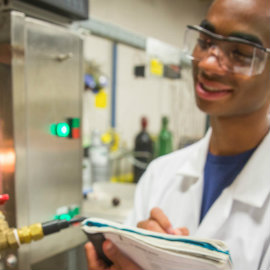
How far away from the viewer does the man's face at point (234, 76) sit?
65 centimetres

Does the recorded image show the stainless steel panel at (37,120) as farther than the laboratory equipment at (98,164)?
No

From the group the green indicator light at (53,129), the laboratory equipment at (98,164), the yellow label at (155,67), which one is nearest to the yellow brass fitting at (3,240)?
the green indicator light at (53,129)

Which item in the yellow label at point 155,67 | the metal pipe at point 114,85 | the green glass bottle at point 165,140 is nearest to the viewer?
the yellow label at point 155,67

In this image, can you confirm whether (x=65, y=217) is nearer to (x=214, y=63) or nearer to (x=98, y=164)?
(x=214, y=63)

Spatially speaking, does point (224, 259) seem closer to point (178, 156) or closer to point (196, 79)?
point (196, 79)

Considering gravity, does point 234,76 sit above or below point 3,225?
above

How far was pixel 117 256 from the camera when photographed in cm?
58

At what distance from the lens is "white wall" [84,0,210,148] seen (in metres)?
1.80

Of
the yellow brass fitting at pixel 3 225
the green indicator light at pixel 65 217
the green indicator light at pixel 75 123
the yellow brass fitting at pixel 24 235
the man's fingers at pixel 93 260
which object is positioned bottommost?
the man's fingers at pixel 93 260

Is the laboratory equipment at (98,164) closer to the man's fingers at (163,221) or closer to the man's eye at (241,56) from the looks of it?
the man's fingers at (163,221)

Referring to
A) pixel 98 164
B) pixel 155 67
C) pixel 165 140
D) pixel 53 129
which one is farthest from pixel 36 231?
pixel 165 140

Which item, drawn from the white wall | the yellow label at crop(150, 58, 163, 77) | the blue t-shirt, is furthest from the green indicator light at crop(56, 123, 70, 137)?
the white wall

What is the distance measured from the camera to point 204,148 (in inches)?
38.3

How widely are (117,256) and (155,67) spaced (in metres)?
1.03
